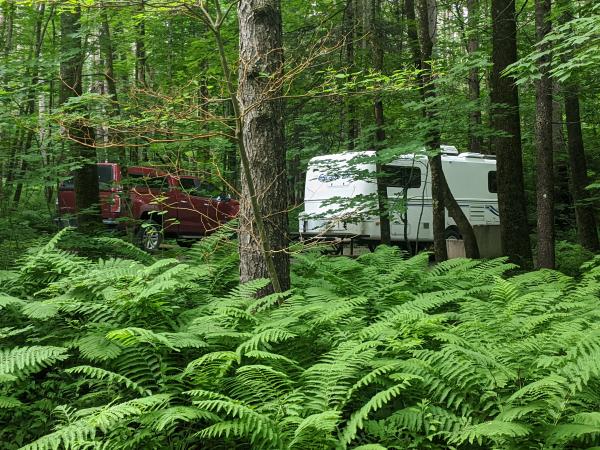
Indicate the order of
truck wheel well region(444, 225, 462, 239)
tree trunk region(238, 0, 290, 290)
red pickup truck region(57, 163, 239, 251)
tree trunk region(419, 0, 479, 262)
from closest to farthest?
tree trunk region(238, 0, 290, 290) → red pickup truck region(57, 163, 239, 251) → tree trunk region(419, 0, 479, 262) → truck wheel well region(444, 225, 462, 239)

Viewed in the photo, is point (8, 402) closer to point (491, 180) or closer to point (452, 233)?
point (452, 233)

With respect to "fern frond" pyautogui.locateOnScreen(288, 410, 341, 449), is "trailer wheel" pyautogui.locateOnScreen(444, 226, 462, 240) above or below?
below

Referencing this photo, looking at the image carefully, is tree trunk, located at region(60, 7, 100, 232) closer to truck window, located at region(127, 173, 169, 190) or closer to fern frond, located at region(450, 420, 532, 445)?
truck window, located at region(127, 173, 169, 190)

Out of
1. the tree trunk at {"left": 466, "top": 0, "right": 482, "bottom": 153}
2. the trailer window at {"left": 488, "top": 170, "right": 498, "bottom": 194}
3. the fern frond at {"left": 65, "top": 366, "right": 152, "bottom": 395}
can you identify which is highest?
the tree trunk at {"left": 466, "top": 0, "right": 482, "bottom": 153}

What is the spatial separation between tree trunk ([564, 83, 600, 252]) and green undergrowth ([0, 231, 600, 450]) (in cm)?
895

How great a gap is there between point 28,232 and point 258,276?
19.4 ft

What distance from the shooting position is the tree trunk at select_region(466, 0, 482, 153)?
1092 centimetres

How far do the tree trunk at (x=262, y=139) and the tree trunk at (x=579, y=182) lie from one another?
10065mm

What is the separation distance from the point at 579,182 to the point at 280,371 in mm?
12908

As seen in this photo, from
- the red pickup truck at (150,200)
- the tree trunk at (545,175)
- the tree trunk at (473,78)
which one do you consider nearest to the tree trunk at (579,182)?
the tree trunk at (473,78)

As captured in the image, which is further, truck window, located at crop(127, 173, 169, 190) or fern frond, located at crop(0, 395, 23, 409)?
truck window, located at crop(127, 173, 169, 190)

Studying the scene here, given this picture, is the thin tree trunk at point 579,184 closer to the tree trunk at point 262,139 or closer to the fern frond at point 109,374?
the tree trunk at point 262,139

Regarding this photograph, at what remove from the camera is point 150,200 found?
8.21m

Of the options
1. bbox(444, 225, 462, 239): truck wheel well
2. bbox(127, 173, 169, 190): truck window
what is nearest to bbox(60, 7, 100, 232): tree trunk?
bbox(127, 173, 169, 190): truck window
